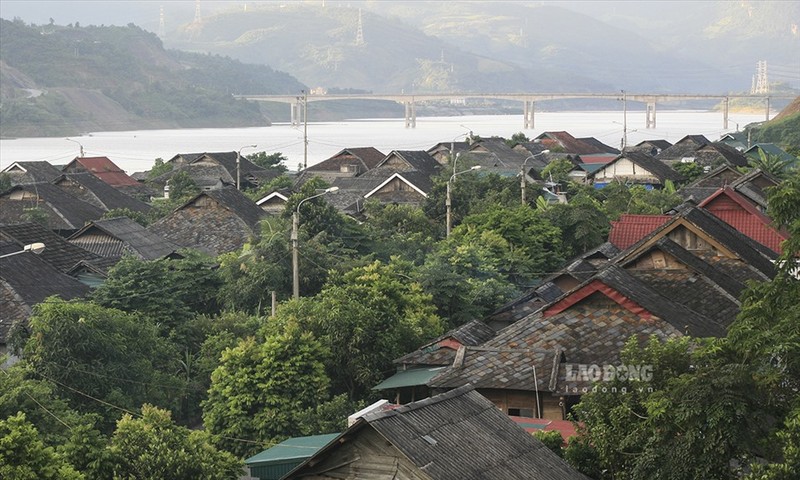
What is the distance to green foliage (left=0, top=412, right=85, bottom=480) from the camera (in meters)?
13.5

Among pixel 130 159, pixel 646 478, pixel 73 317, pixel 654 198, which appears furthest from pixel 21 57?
pixel 646 478

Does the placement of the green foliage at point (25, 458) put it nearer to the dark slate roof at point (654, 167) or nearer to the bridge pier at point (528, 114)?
the dark slate roof at point (654, 167)

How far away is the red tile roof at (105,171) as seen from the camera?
66.5 m

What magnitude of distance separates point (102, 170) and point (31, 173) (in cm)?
892

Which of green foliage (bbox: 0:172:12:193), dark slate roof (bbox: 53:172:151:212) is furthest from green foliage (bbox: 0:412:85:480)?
green foliage (bbox: 0:172:12:193)

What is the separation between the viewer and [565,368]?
19.0 m

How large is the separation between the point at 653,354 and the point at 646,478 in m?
1.80

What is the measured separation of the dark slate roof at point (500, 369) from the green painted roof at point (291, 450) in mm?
1920

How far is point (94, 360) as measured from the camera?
76.1ft

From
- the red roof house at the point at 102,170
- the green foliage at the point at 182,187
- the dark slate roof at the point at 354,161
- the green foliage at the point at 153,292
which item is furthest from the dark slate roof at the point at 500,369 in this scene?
the red roof house at the point at 102,170

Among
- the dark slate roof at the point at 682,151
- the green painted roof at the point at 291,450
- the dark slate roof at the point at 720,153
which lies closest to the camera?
the green painted roof at the point at 291,450

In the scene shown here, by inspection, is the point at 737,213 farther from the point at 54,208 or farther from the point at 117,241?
the point at 54,208

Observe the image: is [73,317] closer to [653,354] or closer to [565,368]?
[565,368]

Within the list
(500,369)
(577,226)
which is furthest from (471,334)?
(577,226)
